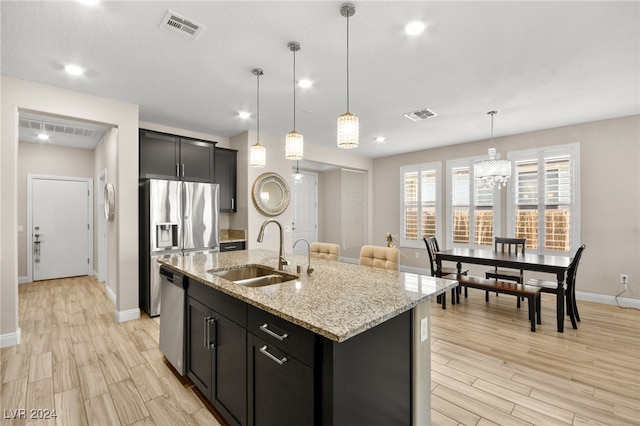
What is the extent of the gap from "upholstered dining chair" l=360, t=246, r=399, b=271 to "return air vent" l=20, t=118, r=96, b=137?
484 cm

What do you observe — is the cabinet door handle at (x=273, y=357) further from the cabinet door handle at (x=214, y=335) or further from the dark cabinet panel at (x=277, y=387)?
the cabinet door handle at (x=214, y=335)

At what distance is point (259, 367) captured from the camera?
5.01ft

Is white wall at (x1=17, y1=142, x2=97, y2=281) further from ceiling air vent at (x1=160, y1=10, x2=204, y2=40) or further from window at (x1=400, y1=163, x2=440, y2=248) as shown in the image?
window at (x1=400, y1=163, x2=440, y2=248)

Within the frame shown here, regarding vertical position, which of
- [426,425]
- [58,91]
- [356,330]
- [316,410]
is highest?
[58,91]

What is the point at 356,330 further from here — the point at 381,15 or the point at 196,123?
the point at 196,123

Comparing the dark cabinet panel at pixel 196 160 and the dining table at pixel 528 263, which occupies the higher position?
the dark cabinet panel at pixel 196 160

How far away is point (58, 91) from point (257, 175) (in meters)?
2.59

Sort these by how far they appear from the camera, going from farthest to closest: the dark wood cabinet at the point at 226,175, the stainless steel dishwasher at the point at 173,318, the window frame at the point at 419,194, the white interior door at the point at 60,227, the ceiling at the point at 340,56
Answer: the window frame at the point at 419,194, the white interior door at the point at 60,227, the dark wood cabinet at the point at 226,175, the stainless steel dishwasher at the point at 173,318, the ceiling at the point at 340,56

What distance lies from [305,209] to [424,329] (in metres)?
6.63

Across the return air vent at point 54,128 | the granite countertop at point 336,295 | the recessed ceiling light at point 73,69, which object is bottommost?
the granite countertop at point 336,295

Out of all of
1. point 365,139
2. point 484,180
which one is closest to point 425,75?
point 484,180

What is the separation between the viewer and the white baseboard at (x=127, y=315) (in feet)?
11.9

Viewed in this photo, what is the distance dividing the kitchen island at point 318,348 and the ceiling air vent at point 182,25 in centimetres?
182

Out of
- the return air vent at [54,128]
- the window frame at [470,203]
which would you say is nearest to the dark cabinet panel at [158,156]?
the return air vent at [54,128]
